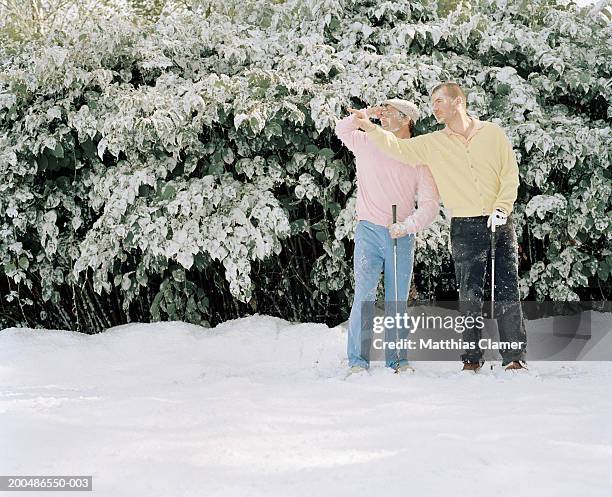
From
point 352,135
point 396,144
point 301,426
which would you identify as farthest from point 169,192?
point 301,426

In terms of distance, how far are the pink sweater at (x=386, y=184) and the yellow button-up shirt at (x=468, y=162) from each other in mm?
70

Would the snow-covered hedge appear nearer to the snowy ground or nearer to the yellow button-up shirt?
the snowy ground

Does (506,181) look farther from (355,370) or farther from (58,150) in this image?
(58,150)

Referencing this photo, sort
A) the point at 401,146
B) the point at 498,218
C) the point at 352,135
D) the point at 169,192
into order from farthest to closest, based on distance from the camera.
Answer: the point at 169,192, the point at 352,135, the point at 401,146, the point at 498,218

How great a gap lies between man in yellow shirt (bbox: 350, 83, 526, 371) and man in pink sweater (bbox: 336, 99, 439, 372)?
0.25 feet

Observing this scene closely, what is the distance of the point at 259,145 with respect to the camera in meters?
4.69

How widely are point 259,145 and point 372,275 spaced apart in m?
1.27

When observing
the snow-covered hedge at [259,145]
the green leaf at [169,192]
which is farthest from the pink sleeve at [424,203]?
the green leaf at [169,192]

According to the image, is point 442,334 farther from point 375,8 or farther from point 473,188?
point 375,8

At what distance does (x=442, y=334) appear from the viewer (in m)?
4.28

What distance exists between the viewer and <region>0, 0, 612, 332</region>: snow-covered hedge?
4.57 metres

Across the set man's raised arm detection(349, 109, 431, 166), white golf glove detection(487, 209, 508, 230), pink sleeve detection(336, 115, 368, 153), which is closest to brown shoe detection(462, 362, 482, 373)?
white golf glove detection(487, 209, 508, 230)

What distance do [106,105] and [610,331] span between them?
3.43 metres

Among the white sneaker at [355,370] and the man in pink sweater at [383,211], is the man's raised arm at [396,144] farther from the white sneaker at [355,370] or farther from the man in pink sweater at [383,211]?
the white sneaker at [355,370]
